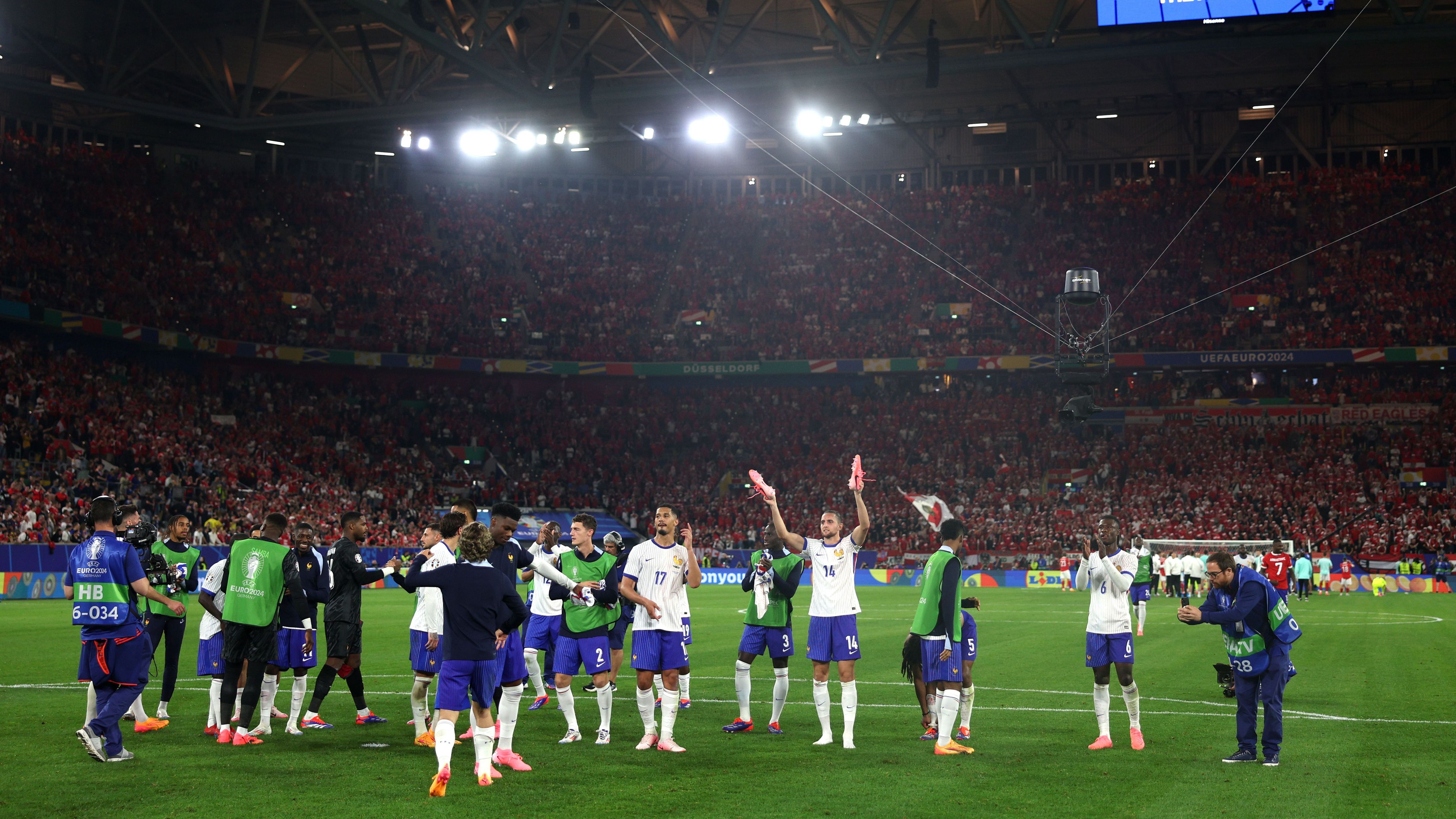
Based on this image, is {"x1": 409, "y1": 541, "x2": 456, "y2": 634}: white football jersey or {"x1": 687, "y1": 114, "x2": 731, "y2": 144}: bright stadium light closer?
{"x1": 409, "y1": 541, "x2": 456, "y2": 634}: white football jersey

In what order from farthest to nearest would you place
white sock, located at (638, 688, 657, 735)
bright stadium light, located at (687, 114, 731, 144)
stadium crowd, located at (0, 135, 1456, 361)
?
bright stadium light, located at (687, 114, 731, 144), stadium crowd, located at (0, 135, 1456, 361), white sock, located at (638, 688, 657, 735)

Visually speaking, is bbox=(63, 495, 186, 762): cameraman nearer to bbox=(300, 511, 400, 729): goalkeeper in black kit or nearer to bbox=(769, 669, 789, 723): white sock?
bbox=(300, 511, 400, 729): goalkeeper in black kit

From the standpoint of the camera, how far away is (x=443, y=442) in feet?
186

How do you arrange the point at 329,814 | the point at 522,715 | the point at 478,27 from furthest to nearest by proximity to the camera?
the point at 478,27 → the point at 522,715 → the point at 329,814

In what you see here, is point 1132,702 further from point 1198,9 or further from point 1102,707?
point 1198,9

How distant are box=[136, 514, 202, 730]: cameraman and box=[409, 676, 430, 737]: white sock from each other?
2940mm

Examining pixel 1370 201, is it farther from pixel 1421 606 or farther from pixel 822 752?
pixel 822 752

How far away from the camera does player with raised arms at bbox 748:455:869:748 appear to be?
38.9ft

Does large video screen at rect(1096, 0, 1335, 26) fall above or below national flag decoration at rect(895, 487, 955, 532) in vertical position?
above

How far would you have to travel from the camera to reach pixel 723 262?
65.1 metres

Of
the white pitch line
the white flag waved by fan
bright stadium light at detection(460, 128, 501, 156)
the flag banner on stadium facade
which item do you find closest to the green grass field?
the white pitch line

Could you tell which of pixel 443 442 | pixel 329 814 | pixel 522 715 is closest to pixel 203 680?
pixel 522 715

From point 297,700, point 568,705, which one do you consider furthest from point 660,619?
point 297,700

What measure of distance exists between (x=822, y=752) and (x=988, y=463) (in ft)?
149
